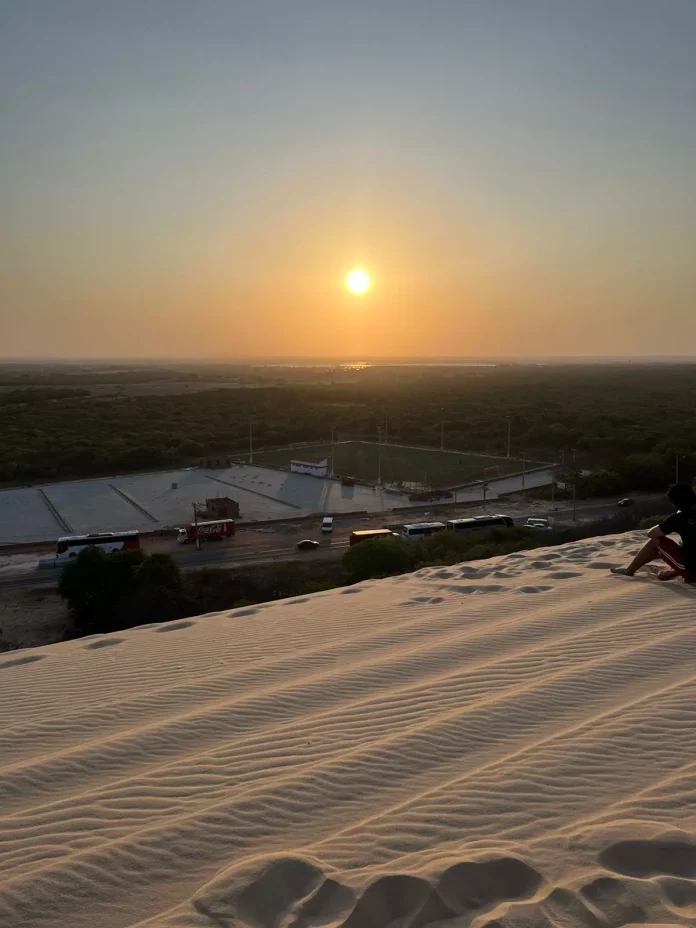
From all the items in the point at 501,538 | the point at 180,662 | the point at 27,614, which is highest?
the point at 180,662

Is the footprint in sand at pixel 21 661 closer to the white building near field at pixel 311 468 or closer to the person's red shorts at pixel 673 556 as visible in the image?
the person's red shorts at pixel 673 556

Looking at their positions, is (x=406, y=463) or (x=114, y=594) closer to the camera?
(x=114, y=594)

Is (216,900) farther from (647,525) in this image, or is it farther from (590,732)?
(647,525)

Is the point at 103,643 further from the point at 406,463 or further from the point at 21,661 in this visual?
the point at 406,463

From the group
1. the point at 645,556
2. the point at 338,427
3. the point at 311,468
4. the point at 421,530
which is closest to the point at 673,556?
the point at 645,556

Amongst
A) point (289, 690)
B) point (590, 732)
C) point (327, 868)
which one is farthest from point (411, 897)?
point (289, 690)

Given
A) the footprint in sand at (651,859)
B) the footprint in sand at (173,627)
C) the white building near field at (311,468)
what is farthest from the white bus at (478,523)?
the footprint in sand at (651,859)
